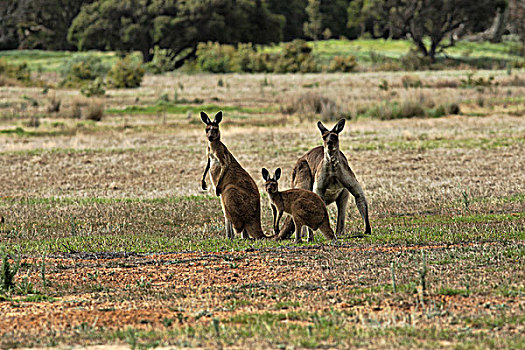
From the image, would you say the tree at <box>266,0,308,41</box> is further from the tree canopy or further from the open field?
the open field

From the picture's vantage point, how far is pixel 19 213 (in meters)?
14.7

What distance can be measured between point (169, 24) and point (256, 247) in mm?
64940

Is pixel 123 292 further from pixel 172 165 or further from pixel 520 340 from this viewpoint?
pixel 172 165

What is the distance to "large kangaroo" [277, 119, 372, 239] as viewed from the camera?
1055cm

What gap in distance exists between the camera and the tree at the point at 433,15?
7662cm

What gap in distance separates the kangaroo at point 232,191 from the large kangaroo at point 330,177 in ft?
1.58

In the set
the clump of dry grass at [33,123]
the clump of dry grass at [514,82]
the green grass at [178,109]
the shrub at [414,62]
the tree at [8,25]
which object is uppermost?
the tree at [8,25]

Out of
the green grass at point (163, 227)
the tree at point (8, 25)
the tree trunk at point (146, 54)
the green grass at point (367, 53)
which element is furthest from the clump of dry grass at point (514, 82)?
the tree at point (8, 25)

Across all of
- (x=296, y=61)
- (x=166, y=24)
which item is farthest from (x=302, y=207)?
(x=166, y=24)

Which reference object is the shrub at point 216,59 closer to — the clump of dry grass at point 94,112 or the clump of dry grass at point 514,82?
the clump of dry grass at point 514,82

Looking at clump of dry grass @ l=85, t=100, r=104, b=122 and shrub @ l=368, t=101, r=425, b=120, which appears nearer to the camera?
shrub @ l=368, t=101, r=425, b=120

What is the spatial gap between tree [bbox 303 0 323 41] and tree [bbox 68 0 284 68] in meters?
16.7

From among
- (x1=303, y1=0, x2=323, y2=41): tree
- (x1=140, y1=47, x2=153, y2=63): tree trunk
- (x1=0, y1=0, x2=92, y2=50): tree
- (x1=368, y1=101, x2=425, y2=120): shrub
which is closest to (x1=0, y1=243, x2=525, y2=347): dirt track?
(x1=368, y1=101, x2=425, y2=120): shrub

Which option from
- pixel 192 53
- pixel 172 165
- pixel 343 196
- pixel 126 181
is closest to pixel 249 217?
pixel 343 196
